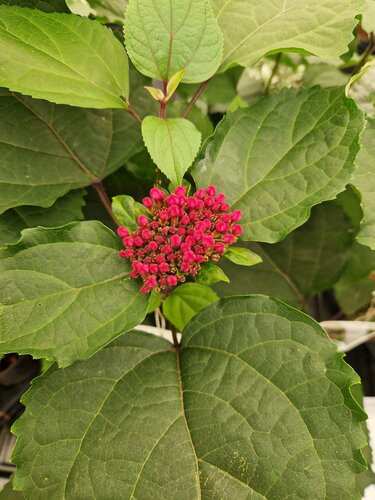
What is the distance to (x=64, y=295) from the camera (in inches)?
18.8

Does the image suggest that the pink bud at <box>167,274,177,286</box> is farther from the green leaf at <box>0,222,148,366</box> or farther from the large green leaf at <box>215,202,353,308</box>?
the large green leaf at <box>215,202,353,308</box>

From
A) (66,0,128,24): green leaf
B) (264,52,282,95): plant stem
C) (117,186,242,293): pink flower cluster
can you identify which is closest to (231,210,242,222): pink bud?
(117,186,242,293): pink flower cluster

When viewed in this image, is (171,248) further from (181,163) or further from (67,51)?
(67,51)

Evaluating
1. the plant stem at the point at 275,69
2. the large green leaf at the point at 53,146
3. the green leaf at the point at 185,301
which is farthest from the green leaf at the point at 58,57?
the plant stem at the point at 275,69

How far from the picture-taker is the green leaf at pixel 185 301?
0.62m

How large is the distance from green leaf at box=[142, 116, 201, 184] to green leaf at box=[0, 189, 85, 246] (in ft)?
0.58

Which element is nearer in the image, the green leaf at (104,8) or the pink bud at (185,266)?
the pink bud at (185,266)

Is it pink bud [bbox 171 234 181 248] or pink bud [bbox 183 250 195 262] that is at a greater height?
pink bud [bbox 171 234 181 248]

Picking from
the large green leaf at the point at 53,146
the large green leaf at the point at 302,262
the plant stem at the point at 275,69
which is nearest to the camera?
the large green leaf at the point at 53,146

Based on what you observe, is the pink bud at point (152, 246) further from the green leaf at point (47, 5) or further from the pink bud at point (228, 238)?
the green leaf at point (47, 5)

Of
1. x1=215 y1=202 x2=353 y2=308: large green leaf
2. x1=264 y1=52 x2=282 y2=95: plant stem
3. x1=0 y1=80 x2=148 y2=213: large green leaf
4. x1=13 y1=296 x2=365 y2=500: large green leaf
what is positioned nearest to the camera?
x1=13 y1=296 x2=365 y2=500: large green leaf

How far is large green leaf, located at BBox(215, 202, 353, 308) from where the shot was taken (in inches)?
28.5

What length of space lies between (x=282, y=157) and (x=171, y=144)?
0.12 metres

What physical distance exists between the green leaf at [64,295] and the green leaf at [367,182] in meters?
0.25
